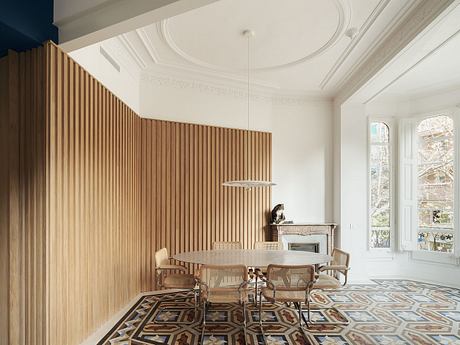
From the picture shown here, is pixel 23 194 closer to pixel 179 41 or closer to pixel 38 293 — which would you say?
pixel 38 293

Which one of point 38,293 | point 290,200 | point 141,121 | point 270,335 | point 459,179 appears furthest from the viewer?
point 290,200

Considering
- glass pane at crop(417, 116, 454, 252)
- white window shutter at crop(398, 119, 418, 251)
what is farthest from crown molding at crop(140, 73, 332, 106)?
glass pane at crop(417, 116, 454, 252)

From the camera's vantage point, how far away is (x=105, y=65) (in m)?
4.11

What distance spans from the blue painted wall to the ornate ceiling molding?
59.5 inches

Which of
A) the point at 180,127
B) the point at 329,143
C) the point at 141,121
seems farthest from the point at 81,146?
the point at 329,143

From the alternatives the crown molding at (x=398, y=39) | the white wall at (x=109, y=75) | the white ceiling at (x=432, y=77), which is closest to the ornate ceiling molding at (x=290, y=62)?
the crown molding at (x=398, y=39)

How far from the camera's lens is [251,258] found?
4.42 meters

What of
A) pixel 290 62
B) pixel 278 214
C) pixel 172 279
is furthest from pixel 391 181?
pixel 172 279

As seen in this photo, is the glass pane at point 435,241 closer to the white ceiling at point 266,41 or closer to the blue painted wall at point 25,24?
the white ceiling at point 266,41

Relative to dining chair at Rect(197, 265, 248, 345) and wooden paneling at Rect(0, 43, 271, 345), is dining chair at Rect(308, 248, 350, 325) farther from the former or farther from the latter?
wooden paneling at Rect(0, 43, 271, 345)

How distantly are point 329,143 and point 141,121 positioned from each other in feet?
13.8

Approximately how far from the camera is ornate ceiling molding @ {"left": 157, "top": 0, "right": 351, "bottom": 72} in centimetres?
372

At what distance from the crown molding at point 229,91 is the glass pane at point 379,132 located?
→ 46.7 inches

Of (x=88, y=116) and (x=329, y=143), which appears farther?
(x=329, y=143)
